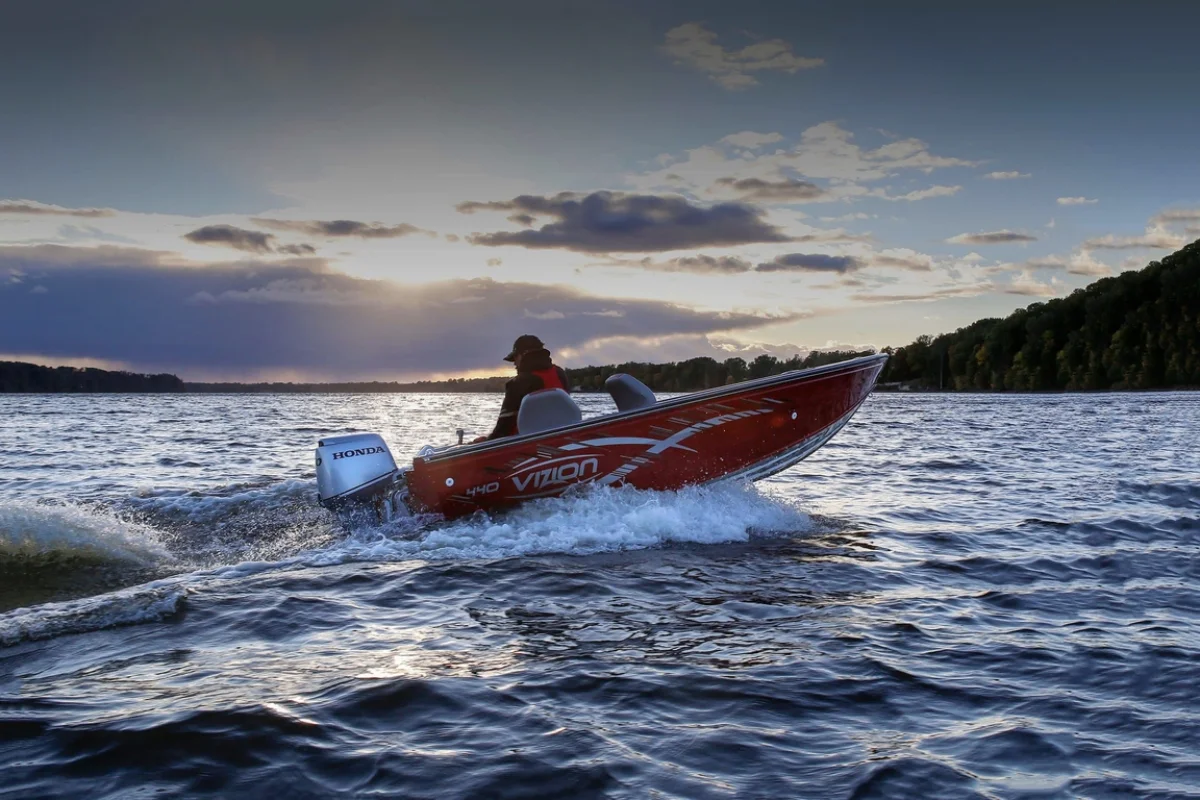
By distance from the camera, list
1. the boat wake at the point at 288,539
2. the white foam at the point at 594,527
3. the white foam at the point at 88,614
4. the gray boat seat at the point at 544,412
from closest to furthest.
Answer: the white foam at the point at 88,614, the boat wake at the point at 288,539, the white foam at the point at 594,527, the gray boat seat at the point at 544,412

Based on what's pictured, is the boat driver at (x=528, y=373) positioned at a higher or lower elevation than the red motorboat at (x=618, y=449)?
higher

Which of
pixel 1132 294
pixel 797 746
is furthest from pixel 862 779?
pixel 1132 294

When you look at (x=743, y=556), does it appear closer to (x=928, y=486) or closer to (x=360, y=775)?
(x=360, y=775)

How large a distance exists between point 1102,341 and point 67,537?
12075cm

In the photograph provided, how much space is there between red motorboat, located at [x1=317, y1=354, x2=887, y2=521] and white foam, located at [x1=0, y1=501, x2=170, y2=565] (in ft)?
7.35

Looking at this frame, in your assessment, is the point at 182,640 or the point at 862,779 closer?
the point at 862,779

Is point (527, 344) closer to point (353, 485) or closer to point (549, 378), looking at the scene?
point (549, 378)

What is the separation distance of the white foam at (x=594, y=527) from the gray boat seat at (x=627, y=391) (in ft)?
3.63

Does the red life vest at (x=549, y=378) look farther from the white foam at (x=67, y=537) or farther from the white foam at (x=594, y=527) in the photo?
the white foam at (x=67, y=537)

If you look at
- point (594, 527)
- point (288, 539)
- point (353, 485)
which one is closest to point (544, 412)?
point (594, 527)

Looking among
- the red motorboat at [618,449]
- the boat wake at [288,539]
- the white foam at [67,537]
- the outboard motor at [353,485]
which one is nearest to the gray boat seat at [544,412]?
the red motorboat at [618,449]

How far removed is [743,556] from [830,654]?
318 centimetres

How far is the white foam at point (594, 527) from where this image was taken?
28.8 ft

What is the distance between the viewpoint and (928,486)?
1410cm
